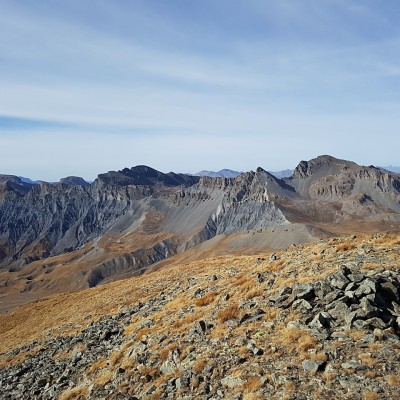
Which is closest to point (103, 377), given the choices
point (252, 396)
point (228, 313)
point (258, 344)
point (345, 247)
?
point (228, 313)

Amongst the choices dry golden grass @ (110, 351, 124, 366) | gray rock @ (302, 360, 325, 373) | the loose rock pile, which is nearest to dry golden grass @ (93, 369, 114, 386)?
dry golden grass @ (110, 351, 124, 366)

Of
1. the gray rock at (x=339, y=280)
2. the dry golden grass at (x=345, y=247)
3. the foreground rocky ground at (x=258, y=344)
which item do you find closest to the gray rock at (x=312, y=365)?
the foreground rocky ground at (x=258, y=344)

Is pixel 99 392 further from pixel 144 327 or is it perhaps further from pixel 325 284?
pixel 325 284

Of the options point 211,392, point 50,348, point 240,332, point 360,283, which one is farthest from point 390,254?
point 50,348

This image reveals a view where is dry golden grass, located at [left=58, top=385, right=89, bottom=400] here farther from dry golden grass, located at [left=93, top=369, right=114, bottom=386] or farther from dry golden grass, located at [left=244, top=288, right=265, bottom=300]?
dry golden grass, located at [left=244, top=288, right=265, bottom=300]

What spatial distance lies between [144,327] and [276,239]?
17760 centimetres

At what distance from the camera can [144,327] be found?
27.1m

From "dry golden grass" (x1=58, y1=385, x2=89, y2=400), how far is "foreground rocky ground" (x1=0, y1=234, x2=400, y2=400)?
2.7 inches

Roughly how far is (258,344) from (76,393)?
10010mm

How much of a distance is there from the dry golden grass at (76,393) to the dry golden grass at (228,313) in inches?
322

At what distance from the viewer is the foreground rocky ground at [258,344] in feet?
50.2

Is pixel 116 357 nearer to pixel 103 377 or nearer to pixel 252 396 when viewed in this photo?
pixel 103 377

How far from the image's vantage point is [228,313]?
2302 centimetres

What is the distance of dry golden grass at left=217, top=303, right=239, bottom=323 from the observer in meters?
22.7
